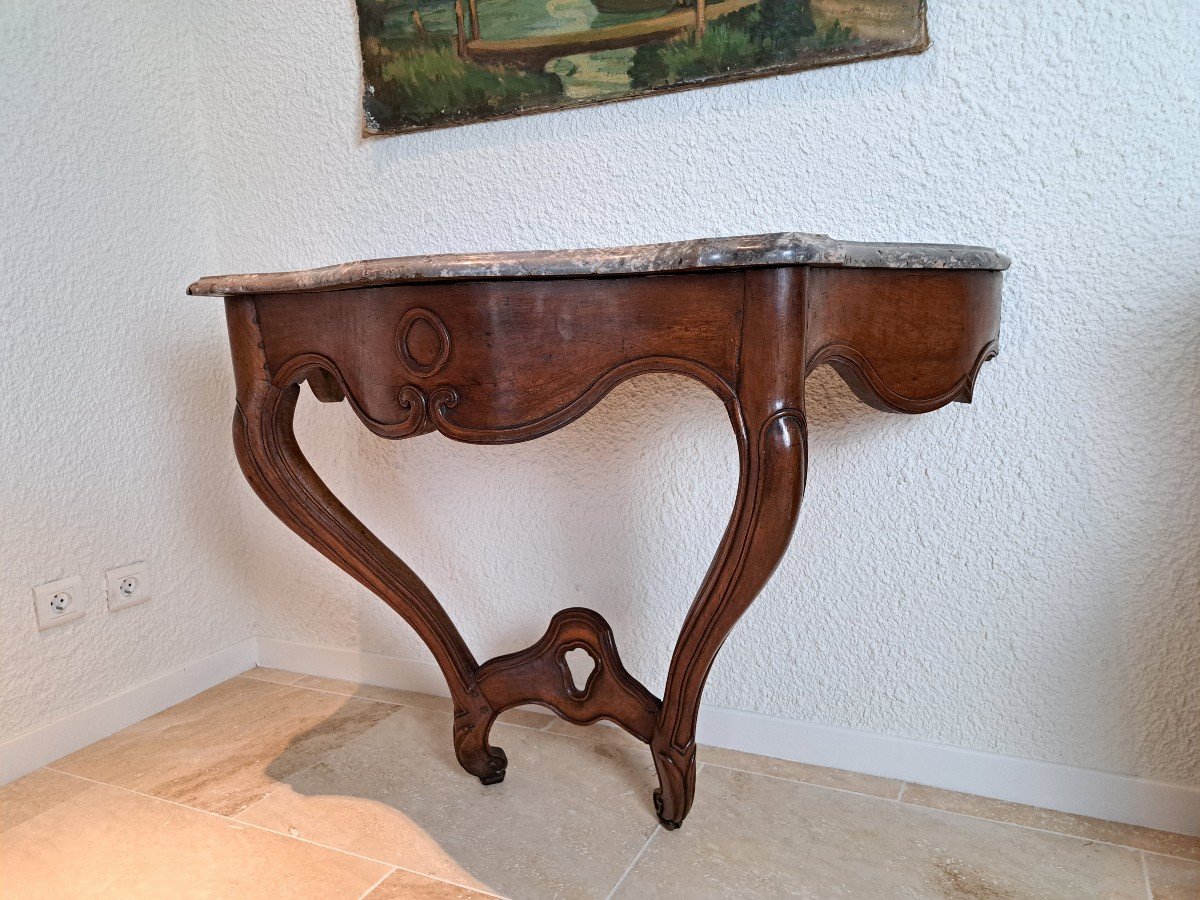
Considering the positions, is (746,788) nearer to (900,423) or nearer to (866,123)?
(900,423)

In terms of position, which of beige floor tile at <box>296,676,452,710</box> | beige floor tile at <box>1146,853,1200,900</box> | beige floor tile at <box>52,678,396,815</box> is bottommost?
beige floor tile at <box>296,676,452,710</box>

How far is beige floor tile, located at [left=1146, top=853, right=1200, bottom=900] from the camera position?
40.8 inches

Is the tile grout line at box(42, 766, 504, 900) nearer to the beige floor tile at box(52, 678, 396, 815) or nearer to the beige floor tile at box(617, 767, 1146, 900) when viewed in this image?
the beige floor tile at box(52, 678, 396, 815)

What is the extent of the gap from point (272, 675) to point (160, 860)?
0.68m

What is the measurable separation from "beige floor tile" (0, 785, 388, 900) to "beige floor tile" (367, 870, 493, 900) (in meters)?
0.02

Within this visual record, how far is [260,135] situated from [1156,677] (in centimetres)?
181

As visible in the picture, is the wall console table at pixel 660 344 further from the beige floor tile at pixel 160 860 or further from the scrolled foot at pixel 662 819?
the beige floor tile at pixel 160 860

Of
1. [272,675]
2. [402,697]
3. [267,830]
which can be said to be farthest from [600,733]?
[272,675]

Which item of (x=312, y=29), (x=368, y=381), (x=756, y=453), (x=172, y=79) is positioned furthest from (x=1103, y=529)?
(x=172, y=79)

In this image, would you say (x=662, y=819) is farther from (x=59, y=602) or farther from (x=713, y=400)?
(x=59, y=602)

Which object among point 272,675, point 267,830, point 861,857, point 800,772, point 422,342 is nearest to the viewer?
point 422,342

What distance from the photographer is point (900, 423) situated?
1.27m

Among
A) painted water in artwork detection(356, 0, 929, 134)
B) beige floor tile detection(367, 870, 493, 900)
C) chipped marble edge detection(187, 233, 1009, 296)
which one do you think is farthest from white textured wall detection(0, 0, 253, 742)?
beige floor tile detection(367, 870, 493, 900)

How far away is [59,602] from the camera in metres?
1.51
